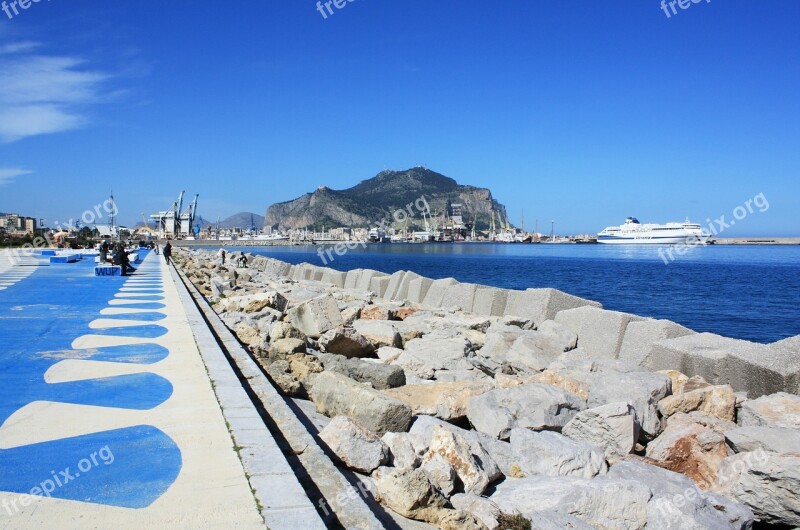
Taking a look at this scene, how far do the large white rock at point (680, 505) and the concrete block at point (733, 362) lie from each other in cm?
310

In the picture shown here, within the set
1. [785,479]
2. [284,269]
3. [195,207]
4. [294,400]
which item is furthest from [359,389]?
[195,207]

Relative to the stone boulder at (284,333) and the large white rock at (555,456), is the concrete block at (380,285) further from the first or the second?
the large white rock at (555,456)

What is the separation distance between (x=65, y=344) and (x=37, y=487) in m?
4.87

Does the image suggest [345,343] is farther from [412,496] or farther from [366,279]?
[366,279]

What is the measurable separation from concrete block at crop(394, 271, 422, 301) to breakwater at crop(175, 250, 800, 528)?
7676 millimetres

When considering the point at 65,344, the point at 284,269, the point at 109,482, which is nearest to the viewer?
the point at 109,482

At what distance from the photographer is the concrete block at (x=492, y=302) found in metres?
13.6

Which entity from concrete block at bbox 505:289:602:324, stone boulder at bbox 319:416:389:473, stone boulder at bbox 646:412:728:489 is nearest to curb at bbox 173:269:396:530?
stone boulder at bbox 319:416:389:473

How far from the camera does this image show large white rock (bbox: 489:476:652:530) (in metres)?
4.09

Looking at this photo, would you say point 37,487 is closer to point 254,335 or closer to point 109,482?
point 109,482

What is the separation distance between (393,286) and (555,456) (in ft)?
46.7

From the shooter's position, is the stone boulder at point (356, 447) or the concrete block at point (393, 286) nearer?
the stone boulder at point (356, 447)

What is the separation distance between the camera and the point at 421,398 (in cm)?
634

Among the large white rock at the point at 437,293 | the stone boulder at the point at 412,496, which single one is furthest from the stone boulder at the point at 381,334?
the large white rock at the point at 437,293
